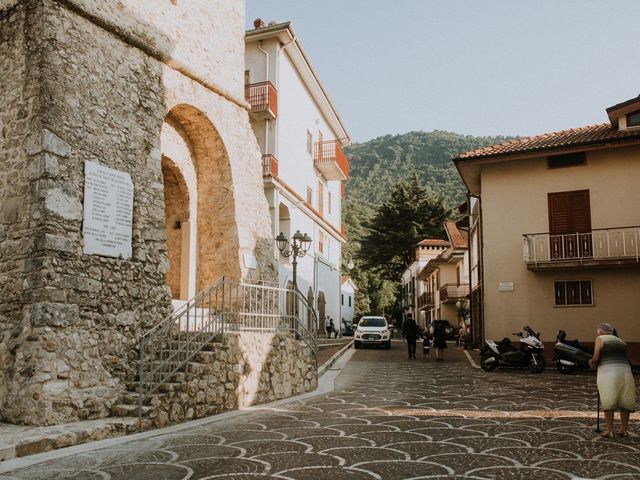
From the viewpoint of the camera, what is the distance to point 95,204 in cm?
905

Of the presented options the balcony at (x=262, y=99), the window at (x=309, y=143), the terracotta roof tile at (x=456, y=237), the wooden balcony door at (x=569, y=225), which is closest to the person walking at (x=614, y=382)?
the wooden balcony door at (x=569, y=225)

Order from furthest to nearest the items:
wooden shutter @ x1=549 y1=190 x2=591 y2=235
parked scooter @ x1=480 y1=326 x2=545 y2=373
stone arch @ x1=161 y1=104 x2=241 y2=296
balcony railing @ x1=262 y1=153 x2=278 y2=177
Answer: balcony railing @ x1=262 y1=153 x2=278 y2=177, wooden shutter @ x1=549 y1=190 x2=591 y2=235, parked scooter @ x1=480 y1=326 x2=545 y2=373, stone arch @ x1=161 y1=104 x2=241 y2=296

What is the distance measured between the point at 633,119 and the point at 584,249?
4.84 m

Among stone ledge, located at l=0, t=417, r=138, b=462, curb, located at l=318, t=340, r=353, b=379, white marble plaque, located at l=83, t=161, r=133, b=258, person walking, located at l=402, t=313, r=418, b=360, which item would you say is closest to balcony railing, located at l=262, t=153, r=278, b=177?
curb, located at l=318, t=340, r=353, b=379

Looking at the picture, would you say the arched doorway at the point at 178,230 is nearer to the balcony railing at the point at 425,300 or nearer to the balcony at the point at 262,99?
the balcony at the point at 262,99

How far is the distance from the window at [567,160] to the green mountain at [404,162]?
45.8 m

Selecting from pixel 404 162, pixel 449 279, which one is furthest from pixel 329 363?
pixel 404 162

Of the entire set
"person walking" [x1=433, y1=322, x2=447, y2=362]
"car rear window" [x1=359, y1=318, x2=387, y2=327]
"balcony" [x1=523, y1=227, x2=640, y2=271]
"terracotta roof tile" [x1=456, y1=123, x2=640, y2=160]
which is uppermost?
"terracotta roof tile" [x1=456, y1=123, x2=640, y2=160]

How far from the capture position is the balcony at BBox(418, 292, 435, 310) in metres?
47.8

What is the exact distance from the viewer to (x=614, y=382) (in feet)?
23.8

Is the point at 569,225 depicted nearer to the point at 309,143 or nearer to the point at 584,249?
the point at 584,249

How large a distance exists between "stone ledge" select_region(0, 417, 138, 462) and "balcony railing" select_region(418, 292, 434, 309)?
135 ft

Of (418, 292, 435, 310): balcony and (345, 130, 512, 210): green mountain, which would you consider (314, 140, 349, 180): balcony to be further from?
(345, 130, 512, 210): green mountain

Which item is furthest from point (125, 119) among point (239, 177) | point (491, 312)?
point (491, 312)
